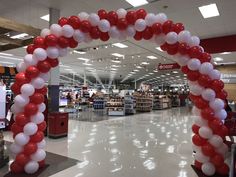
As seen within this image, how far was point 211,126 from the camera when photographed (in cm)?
396

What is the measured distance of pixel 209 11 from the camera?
675 centimetres

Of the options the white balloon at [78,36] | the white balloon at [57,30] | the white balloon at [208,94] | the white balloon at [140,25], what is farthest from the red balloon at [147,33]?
the white balloon at [57,30]

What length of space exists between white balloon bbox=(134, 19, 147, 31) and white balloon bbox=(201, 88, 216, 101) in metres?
1.64

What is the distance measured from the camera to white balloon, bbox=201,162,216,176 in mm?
3920

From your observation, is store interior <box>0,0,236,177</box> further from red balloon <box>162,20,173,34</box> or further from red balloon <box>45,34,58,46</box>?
red balloon <box>162,20,173,34</box>

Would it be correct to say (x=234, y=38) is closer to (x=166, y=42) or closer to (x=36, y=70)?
(x=166, y=42)

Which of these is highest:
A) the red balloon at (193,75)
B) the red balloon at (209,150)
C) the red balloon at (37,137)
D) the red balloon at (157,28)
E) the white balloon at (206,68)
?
the red balloon at (157,28)

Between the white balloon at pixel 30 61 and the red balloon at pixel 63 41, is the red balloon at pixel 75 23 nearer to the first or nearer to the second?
the red balloon at pixel 63 41

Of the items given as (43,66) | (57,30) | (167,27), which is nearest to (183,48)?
(167,27)

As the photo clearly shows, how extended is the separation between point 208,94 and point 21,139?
134 inches

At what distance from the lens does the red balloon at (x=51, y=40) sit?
4059mm

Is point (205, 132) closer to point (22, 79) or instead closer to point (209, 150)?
point (209, 150)

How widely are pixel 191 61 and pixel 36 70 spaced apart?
2846 millimetres

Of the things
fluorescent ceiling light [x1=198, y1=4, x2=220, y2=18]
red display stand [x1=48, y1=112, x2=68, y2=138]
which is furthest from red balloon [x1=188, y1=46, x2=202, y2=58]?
red display stand [x1=48, y1=112, x2=68, y2=138]
